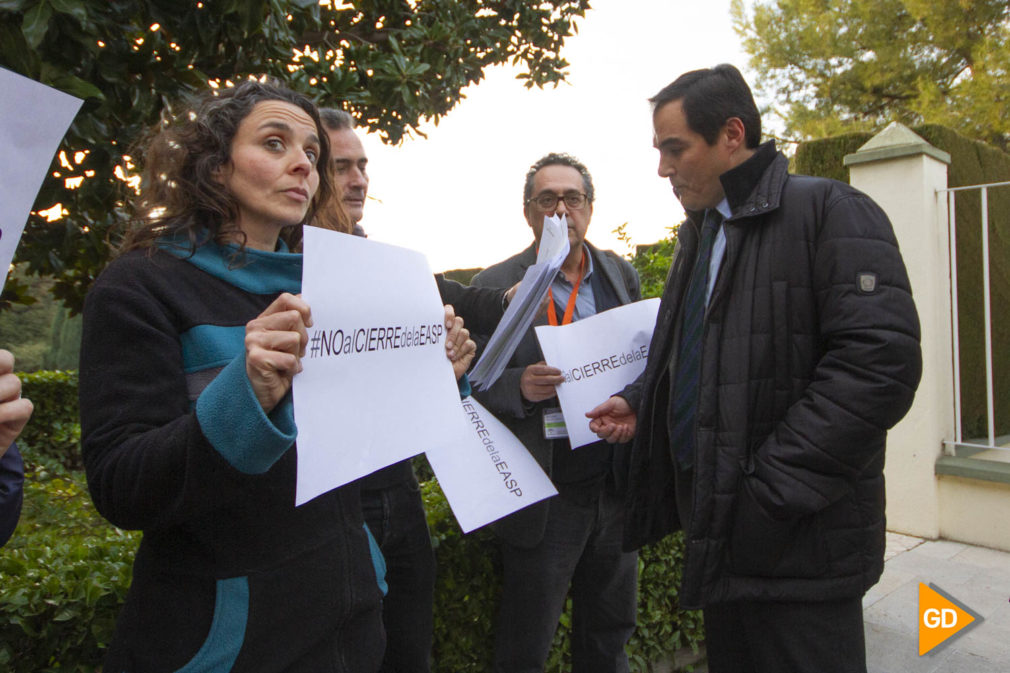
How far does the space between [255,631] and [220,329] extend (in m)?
0.51

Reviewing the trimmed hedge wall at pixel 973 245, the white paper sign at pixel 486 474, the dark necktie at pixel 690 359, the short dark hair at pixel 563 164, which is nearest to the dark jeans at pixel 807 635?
the dark necktie at pixel 690 359

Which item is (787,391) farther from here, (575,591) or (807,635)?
(575,591)

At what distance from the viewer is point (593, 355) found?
7.92 feet

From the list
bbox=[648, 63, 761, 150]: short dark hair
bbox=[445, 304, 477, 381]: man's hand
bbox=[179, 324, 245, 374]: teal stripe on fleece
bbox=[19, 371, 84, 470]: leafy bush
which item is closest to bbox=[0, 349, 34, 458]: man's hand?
bbox=[179, 324, 245, 374]: teal stripe on fleece

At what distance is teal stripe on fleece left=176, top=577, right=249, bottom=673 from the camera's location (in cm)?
120

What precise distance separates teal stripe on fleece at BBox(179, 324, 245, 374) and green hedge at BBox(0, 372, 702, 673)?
3.45 feet

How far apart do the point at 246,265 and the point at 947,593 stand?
15.0ft

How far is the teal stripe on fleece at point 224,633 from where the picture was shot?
1.20 meters

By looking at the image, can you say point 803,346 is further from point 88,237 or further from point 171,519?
point 88,237

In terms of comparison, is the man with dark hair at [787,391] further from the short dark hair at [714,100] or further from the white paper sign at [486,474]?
the white paper sign at [486,474]

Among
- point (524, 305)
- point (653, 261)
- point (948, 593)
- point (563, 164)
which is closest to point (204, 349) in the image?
point (524, 305)

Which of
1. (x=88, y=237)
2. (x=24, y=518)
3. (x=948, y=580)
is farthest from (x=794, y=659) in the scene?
(x=24, y=518)
